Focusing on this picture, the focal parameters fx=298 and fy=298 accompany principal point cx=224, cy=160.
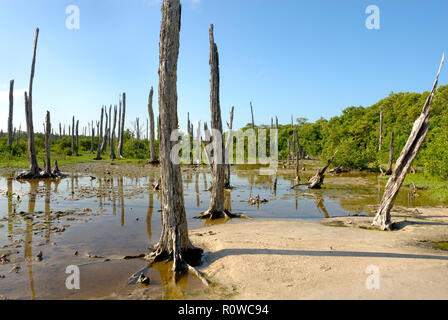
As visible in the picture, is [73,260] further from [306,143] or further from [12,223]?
[306,143]

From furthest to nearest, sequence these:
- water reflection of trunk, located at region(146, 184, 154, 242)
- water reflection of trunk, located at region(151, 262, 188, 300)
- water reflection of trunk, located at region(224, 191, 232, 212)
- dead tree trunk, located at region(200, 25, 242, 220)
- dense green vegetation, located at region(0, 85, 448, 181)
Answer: dense green vegetation, located at region(0, 85, 448, 181) → water reflection of trunk, located at region(224, 191, 232, 212) → dead tree trunk, located at region(200, 25, 242, 220) → water reflection of trunk, located at region(146, 184, 154, 242) → water reflection of trunk, located at region(151, 262, 188, 300)

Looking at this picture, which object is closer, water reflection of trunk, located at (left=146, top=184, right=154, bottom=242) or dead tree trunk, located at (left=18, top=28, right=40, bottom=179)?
water reflection of trunk, located at (left=146, top=184, right=154, bottom=242)

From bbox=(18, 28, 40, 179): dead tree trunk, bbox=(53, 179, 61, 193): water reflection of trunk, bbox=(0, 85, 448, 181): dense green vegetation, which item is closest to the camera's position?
bbox=(53, 179, 61, 193): water reflection of trunk

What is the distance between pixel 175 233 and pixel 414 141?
7260 millimetres

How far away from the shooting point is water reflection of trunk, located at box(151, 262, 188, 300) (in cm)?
479

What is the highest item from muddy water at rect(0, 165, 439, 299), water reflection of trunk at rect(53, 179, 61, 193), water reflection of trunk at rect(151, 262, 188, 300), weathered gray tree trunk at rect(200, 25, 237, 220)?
weathered gray tree trunk at rect(200, 25, 237, 220)

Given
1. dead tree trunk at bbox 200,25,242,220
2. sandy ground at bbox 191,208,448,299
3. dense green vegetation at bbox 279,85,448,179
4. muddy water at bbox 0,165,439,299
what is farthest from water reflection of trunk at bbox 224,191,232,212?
dense green vegetation at bbox 279,85,448,179

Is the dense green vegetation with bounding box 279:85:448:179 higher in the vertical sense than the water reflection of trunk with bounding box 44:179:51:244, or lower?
higher

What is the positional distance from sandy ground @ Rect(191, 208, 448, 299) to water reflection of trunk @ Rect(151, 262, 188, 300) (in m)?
0.54

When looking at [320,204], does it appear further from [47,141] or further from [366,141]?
[366,141]

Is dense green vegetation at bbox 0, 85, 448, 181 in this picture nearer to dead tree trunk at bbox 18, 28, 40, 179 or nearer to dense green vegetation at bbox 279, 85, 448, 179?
dense green vegetation at bbox 279, 85, 448, 179
